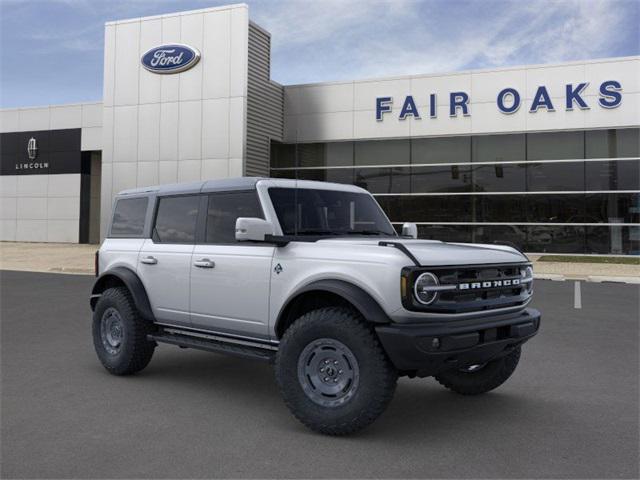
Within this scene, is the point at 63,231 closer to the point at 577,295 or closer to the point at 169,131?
the point at 169,131

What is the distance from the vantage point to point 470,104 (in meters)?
24.4

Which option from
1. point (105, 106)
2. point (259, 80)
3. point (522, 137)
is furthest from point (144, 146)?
point (522, 137)

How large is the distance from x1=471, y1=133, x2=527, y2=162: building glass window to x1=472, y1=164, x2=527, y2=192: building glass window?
0.31 metres

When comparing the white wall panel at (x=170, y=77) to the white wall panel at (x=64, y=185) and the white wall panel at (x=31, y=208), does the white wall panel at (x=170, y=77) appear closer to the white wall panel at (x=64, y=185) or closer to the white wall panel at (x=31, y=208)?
the white wall panel at (x=64, y=185)

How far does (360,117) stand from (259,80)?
448 centimetres

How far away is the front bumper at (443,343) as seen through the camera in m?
4.01

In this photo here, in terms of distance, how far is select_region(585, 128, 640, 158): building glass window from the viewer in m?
22.7

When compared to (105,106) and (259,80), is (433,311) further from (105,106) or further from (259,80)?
(105,106)

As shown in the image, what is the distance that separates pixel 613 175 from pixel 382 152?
8.95 metres

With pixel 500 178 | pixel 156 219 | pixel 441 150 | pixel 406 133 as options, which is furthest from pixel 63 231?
pixel 156 219

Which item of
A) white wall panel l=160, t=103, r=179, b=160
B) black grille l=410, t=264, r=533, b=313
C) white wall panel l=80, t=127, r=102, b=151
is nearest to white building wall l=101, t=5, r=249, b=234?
white wall panel l=160, t=103, r=179, b=160

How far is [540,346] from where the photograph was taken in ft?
25.3

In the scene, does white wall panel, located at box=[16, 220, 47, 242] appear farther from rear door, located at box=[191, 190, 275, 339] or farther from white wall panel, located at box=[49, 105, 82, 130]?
rear door, located at box=[191, 190, 275, 339]

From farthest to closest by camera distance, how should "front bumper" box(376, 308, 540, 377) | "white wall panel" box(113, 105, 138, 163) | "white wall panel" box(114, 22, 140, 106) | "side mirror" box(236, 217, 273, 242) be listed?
"white wall panel" box(114, 22, 140, 106), "white wall panel" box(113, 105, 138, 163), "side mirror" box(236, 217, 273, 242), "front bumper" box(376, 308, 540, 377)
